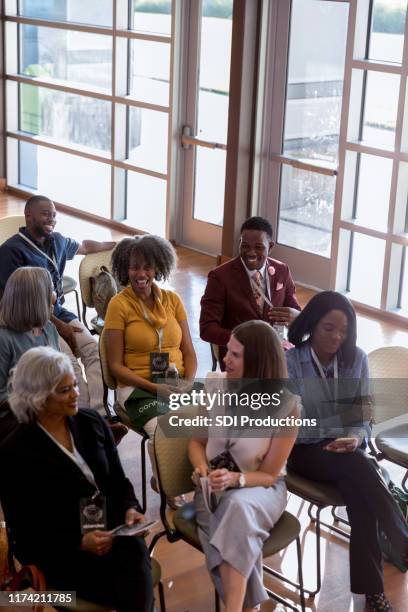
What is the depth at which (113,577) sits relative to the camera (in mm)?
3473

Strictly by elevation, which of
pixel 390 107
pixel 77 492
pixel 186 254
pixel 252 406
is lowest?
pixel 186 254

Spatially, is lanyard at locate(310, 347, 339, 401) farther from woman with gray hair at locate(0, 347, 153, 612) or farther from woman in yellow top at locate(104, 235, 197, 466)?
woman with gray hair at locate(0, 347, 153, 612)

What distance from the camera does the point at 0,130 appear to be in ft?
39.5

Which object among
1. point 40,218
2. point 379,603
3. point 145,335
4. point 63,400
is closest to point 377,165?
point 40,218

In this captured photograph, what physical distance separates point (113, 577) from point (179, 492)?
59 centimetres

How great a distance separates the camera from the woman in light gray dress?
12.0 ft

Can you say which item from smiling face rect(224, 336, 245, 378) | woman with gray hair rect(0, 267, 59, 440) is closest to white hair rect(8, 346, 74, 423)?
smiling face rect(224, 336, 245, 378)

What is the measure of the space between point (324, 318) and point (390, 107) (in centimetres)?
385

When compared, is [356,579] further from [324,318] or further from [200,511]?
[324,318]

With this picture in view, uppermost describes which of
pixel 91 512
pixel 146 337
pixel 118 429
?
pixel 146 337

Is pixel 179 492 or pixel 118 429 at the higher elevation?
pixel 179 492

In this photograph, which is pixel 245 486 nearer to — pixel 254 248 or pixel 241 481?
pixel 241 481

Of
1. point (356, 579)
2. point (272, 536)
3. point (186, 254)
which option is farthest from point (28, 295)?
point (186, 254)

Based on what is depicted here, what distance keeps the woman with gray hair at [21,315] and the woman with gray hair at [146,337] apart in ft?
1.28
